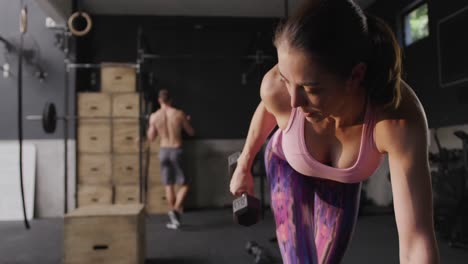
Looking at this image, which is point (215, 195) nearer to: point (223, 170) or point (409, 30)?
point (223, 170)

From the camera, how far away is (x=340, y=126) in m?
0.87

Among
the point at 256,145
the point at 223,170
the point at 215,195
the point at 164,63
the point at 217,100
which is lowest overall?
the point at 215,195

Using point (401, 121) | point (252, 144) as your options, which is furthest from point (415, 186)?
point (252, 144)

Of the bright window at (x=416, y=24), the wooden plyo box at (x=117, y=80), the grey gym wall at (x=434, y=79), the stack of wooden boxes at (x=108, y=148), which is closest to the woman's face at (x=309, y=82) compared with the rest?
the grey gym wall at (x=434, y=79)

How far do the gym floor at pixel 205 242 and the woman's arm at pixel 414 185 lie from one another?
1954 mm

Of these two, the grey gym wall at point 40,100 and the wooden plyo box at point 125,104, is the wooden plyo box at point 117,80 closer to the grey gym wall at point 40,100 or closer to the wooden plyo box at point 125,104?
the wooden plyo box at point 125,104

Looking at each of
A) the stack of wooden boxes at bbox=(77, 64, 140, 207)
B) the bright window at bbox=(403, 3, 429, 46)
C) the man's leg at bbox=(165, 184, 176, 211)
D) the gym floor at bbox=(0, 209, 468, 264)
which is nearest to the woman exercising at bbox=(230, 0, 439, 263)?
the gym floor at bbox=(0, 209, 468, 264)

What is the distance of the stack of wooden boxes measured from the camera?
4.65 meters

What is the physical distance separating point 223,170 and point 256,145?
14.4 ft

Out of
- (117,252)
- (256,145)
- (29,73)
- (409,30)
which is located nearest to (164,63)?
(29,73)

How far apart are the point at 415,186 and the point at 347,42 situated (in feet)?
0.92

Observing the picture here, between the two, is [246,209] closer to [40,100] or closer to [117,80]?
[117,80]

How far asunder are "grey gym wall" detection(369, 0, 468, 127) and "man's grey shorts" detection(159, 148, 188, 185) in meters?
2.56

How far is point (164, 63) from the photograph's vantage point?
541cm
